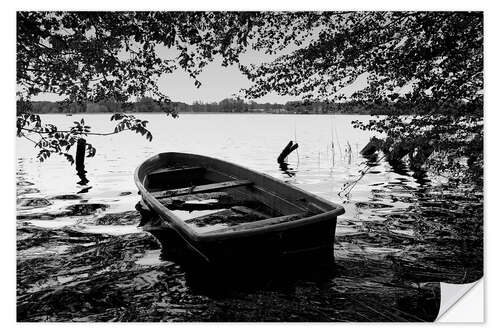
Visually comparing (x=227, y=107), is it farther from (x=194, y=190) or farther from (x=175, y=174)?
(x=175, y=174)

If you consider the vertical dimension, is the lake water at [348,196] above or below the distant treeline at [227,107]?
below

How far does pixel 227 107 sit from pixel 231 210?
1265mm

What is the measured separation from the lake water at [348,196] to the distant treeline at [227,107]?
11 cm

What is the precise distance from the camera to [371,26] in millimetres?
4160

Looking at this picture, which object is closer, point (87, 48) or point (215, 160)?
point (87, 48)

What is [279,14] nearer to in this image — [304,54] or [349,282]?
[304,54]

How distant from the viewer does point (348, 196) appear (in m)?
7.26

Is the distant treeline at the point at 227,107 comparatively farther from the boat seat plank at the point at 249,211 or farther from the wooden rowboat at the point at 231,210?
the boat seat plank at the point at 249,211

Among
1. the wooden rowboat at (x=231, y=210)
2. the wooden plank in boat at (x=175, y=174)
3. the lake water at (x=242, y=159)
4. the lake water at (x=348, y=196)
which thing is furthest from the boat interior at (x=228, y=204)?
the lake water at (x=242, y=159)

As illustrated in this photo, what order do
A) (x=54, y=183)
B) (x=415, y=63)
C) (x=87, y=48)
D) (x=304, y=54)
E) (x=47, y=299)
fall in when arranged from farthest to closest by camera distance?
1. (x=54, y=183)
2. (x=304, y=54)
3. (x=415, y=63)
4. (x=87, y=48)
5. (x=47, y=299)

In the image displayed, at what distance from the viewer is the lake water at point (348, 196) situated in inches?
160

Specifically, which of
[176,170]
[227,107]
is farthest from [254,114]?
[176,170]
